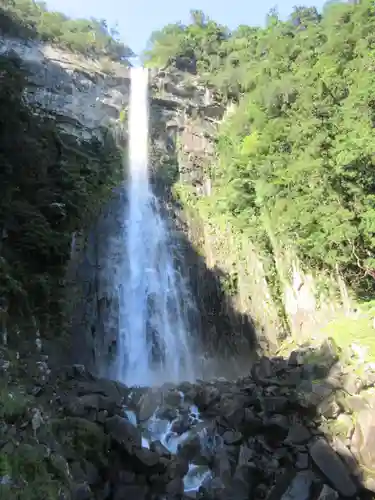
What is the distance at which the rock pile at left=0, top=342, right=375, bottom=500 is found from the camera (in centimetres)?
896

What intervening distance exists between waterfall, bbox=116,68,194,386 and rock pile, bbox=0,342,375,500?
3297 mm

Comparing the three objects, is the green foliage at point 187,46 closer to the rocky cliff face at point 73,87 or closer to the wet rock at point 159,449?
the rocky cliff face at point 73,87

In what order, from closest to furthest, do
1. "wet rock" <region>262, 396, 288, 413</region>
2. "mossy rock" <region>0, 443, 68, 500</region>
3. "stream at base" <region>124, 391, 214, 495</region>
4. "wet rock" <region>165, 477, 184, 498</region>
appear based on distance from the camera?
"mossy rock" <region>0, 443, 68, 500</region> < "wet rock" <region>165, 477, 184, 498</region> < "stream at base" <region>124, 391, 214, 495</region> < "wet rock" <region>262, 396, 288, 413</region>

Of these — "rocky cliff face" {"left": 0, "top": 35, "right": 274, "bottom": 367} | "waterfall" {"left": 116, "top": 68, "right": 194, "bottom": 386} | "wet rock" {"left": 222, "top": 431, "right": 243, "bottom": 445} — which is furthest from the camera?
"rocky cliff face" {"left": 0, "top": 35, "right": 274, "bottom": 367}

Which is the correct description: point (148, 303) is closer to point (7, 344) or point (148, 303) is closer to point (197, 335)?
point (197, 335)

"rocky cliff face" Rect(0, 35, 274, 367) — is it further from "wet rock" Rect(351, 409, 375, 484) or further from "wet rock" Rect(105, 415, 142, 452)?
"wet rock" Rect(351, 409, 375, 484)

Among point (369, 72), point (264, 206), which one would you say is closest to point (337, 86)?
point (369, 72)

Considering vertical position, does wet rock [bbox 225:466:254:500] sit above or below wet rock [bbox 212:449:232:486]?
below

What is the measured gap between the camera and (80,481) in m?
8.07

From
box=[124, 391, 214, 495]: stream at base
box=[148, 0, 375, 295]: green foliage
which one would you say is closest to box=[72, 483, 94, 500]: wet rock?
box=[124, 391, 214, 495]: stream at base

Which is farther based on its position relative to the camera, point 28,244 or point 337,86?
point 337,86

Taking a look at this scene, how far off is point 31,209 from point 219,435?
25.1 ft

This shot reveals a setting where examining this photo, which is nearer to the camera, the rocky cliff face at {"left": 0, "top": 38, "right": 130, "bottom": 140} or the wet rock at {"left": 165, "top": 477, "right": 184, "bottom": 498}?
the wet rock at {"left": 165, "top": 477, "right": 184, "bottom": 498}

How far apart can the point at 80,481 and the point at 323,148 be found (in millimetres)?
13075
